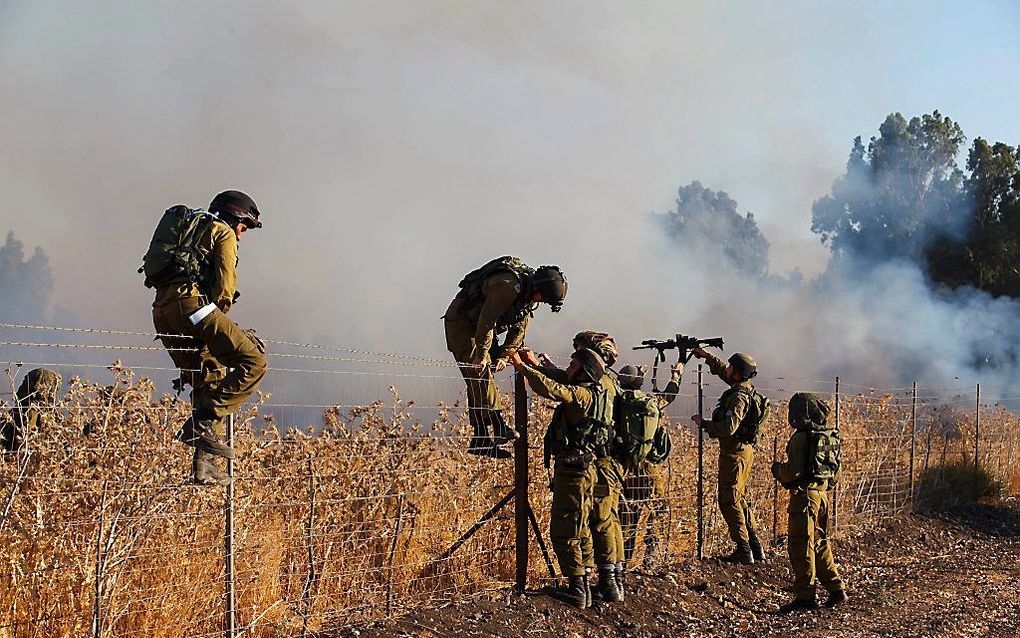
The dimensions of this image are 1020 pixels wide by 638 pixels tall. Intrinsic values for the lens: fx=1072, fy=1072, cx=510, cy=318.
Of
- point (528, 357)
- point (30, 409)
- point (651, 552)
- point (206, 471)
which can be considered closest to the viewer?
point (30, 409)

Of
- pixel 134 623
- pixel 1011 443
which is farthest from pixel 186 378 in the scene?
pixel 1011 443

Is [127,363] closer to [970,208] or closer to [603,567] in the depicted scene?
[603,567]

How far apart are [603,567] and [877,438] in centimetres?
724

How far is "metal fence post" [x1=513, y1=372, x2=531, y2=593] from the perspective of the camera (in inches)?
316

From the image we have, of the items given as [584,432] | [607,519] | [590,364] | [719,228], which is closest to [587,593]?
[607,519]

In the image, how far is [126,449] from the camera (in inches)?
224

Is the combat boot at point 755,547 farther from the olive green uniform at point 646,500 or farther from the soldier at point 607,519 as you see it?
the soldier at point 607,519

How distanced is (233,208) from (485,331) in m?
2.23

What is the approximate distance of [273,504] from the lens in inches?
243

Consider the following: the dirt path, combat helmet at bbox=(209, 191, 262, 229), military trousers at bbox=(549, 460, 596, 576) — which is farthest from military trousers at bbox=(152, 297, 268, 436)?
military trousers at bbox=(549, 460, 596, 576)

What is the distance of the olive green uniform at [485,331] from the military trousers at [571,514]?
735 mm

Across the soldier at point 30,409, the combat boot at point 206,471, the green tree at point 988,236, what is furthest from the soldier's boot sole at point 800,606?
the green tree at point 988,236

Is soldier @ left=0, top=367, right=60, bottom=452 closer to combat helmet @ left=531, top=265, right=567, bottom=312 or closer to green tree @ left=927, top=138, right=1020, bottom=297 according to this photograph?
combat helmet @ left=531, top=265, right=567, bottom=312

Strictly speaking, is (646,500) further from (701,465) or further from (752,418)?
(752,418)
